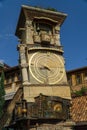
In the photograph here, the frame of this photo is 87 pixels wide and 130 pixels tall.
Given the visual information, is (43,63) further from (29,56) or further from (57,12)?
(57,12)

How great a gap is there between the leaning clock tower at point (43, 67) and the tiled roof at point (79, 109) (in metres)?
1.17

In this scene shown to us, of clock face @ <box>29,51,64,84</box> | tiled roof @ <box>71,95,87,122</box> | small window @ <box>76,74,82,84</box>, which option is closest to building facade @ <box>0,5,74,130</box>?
clock face @ <box>29,51,64,84</box>

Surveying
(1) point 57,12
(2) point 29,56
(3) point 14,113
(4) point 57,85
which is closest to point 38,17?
(1) point 57,12

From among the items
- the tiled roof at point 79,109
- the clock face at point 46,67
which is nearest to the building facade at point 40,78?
the clock face at point 46,67

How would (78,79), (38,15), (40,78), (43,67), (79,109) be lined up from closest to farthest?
1. (79,109)
2. (40,78)
3. (43,67)
4. (38,15)
5. (78,79)

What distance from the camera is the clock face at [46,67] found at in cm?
3250

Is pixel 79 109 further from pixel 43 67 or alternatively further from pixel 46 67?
pixel 43 67

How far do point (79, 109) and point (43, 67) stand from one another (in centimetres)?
548

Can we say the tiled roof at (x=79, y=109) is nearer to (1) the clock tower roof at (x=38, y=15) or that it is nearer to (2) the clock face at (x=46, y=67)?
(2) the clock face at (x=46, y=67)

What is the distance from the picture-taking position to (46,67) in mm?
33125

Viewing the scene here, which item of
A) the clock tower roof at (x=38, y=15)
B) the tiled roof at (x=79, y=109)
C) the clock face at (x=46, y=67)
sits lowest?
the tiled roof at (x=79, y=109)

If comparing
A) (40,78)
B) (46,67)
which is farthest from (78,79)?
(40,78)

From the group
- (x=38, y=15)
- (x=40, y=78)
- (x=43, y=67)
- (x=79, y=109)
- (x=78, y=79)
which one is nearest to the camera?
(x=79, y=109)

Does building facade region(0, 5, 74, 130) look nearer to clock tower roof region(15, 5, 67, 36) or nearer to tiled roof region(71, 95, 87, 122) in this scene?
clock tower roof region(15, 5, 67, 36)
